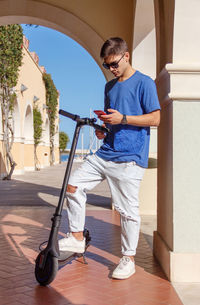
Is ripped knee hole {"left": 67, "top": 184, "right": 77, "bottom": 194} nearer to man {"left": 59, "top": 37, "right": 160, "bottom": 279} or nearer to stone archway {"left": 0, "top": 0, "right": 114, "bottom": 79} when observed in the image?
man {"left": 59, "top": 37, "right": 160, "bottom": 279}

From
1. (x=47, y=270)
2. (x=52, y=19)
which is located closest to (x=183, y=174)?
(x=47, y=270)

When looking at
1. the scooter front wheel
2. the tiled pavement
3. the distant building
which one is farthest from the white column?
the distant building

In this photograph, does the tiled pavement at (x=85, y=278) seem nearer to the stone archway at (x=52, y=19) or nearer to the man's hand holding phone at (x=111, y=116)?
the man's hand holding phone at (x=111, y=116)

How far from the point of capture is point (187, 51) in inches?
128

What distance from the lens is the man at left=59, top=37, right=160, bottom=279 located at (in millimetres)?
3059

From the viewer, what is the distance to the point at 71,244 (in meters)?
3.19

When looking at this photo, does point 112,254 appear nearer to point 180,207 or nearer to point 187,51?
point 180,207

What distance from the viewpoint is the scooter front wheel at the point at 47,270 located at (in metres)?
2.84

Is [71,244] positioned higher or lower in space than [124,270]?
higher

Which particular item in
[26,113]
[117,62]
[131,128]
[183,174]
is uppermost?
[26,113]

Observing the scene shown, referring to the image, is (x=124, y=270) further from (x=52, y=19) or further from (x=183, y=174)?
(x=52, y=19)

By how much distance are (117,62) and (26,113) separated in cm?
2095

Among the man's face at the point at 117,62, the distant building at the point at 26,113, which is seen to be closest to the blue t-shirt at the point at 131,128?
the man's face at the point at 117,62

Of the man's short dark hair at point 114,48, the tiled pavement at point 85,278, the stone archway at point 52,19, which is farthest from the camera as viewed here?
the stone archway at point 52,19
